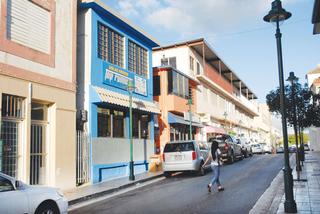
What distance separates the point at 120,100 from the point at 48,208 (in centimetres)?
1088

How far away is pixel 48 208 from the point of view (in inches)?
300

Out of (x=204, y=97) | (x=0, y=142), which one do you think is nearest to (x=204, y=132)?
(x=204, y=97)

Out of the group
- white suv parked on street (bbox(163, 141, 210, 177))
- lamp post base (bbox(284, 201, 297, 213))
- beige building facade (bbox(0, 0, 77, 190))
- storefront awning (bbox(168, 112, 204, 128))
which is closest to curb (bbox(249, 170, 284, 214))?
lamp post base (bbox(284, 201, 297, 213))

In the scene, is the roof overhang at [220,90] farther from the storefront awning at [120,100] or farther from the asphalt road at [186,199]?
the asphalt road at [186,199]

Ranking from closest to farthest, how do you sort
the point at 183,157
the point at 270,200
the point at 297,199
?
1. the point at 297,199
2. the point at 270,200
3. the point at 183,157

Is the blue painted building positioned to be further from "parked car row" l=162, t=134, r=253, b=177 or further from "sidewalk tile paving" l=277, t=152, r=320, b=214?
"sidewalk tile paving" l=277, t=152, r=320, b=214

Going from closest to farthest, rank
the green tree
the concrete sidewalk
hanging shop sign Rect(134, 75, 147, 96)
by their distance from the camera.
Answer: the concrete sidewalk → hanging shop sign Rect(134, 75, 147, 96) → the green tree

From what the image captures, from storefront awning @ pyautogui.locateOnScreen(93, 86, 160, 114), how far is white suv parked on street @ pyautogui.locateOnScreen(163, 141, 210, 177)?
292cm

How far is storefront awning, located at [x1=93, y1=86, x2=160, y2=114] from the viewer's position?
16.9 meters

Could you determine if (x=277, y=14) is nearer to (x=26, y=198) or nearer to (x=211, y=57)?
(x=26, y=198)

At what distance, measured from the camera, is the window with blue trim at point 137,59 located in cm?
2075

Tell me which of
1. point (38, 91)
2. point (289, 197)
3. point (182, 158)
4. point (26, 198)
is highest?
point (38, 91)

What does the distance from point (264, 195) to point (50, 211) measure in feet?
21.6

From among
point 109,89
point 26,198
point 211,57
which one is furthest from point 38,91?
point 211,57
